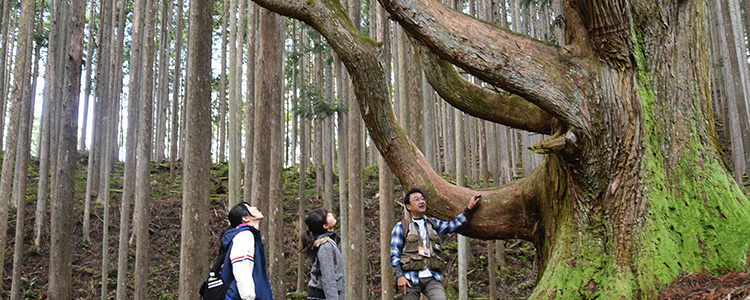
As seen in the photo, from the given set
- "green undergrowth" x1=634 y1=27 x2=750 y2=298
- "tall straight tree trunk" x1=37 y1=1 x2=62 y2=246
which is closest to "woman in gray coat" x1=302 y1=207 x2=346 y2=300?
"green undergrowth" x1=634 y1=27 x2=750 y2=298

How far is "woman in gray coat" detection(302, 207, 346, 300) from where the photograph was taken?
4417mm

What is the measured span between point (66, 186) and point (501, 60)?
7.49 m

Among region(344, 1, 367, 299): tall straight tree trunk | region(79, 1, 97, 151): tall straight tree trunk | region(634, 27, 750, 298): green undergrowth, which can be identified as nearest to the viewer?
region(634, 27, 750, 298): green undergrowth

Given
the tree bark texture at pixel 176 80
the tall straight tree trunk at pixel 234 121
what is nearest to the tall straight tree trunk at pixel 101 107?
the tree bark texture at pixel 176 80

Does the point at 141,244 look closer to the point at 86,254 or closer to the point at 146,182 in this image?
the point at 146,182

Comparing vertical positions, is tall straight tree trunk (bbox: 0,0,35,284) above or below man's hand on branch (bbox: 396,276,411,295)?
above

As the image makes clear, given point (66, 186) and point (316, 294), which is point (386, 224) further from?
point (66, 186)

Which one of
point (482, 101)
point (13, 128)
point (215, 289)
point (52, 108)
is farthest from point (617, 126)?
point (13, 128)

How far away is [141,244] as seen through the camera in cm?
913

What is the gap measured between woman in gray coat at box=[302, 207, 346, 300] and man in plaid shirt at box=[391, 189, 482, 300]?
0.54 meters

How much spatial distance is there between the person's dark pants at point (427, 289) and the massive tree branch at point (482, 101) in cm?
168

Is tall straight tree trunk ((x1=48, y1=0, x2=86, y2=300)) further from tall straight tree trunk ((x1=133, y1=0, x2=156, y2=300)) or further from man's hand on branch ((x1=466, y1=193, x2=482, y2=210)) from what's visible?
man's hand on branch ((x1=466, y1=193, x2=482, y2=210))

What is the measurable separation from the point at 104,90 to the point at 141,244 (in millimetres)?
7300

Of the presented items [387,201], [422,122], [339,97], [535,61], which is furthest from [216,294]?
[339,97]
